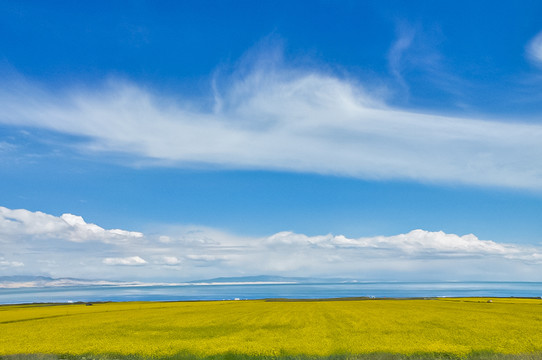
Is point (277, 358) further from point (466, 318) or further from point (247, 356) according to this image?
point (466, 318)

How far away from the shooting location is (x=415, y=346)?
31000mm

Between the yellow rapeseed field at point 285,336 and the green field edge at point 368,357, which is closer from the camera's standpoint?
the green field edge at point 368,357

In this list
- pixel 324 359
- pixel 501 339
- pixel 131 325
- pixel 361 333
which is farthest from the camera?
pixel 131 325

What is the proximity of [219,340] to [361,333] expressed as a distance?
45.8 feet

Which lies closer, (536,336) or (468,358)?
(468,358)

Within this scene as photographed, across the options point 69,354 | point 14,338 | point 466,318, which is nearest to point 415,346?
point 466,318

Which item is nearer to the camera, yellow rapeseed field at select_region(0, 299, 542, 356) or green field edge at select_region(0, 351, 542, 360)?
green field edge at select_region(0, 351, 542, 360)

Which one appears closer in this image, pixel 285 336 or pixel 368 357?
pixel 368 357

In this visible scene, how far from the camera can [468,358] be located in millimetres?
28344

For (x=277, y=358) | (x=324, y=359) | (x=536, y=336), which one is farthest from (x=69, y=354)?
(x=536, y=336)

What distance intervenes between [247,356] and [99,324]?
101 ft

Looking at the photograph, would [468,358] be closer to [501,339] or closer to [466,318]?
[501,339]

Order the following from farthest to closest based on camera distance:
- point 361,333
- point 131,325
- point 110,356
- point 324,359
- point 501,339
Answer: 1. point 131,325
2. point 361,333
3. point 501,339
4. point 110,356
5. point 324,359

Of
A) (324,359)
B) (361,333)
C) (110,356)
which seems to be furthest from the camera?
(361,333)
